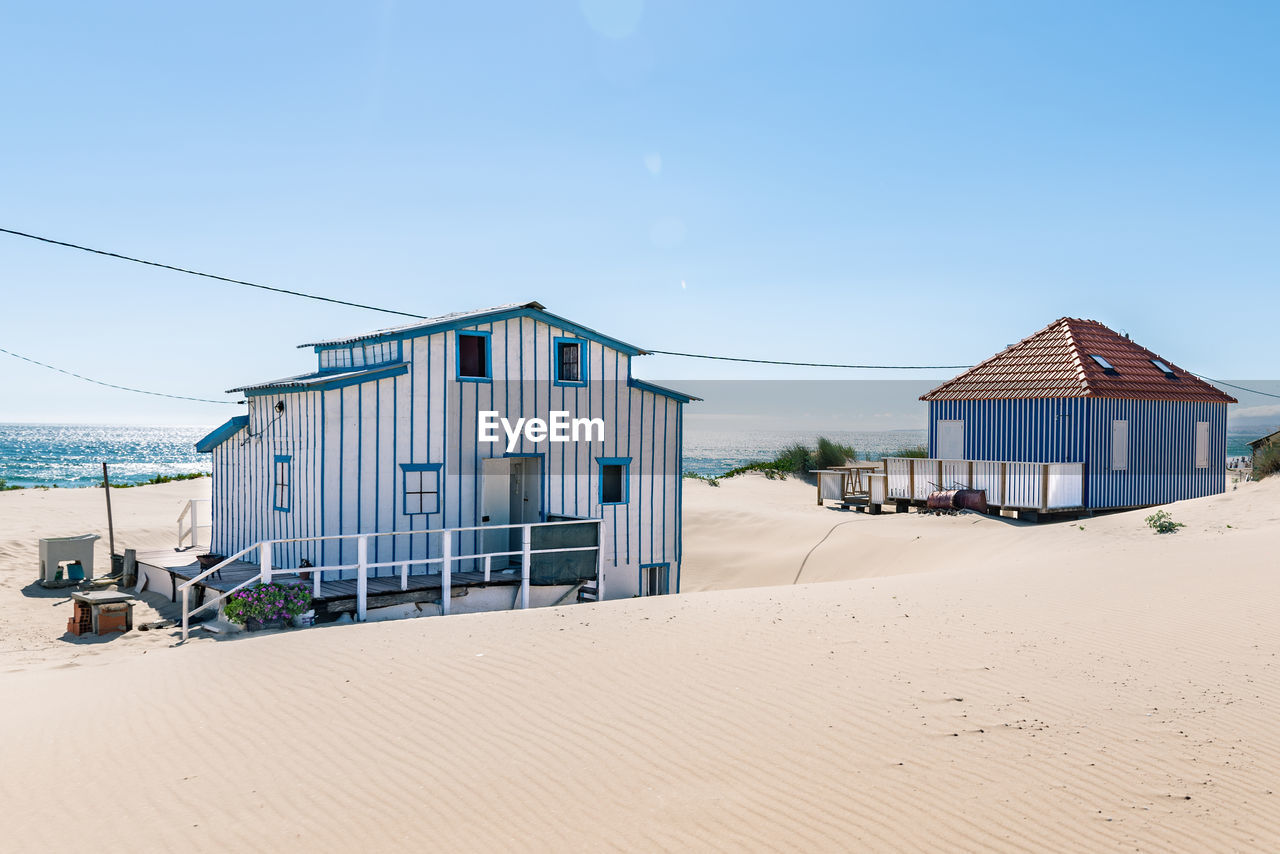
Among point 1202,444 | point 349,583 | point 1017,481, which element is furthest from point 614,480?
point 1202,444

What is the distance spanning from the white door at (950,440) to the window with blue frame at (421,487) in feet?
59.4

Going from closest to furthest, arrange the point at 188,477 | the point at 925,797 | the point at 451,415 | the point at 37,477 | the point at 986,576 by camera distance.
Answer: the point at 925,797, the point at 986,576, the point at 451,415, the point at 188,477, the point at 37,477

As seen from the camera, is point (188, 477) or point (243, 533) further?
point (188, 477)

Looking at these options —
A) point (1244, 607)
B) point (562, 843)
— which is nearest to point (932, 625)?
point (1244, 607)

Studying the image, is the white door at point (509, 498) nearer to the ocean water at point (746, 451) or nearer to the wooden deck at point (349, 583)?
the wooden deck at point (349, 583)

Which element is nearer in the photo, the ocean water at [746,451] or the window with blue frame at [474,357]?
the window with blue frame at [474,357]

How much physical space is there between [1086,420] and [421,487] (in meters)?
18.8

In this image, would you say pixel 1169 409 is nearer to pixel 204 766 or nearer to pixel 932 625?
pixel 932 625

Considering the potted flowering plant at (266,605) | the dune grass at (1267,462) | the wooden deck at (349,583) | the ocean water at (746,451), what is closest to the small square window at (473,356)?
the wooden deck at (349,583)

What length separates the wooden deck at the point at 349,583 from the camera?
1420cm

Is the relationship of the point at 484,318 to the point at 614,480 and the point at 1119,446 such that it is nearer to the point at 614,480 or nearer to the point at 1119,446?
the point at 614,480

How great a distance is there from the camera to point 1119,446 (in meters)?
27.0

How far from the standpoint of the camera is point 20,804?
668 centimetres

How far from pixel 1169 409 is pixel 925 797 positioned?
2687 cm
